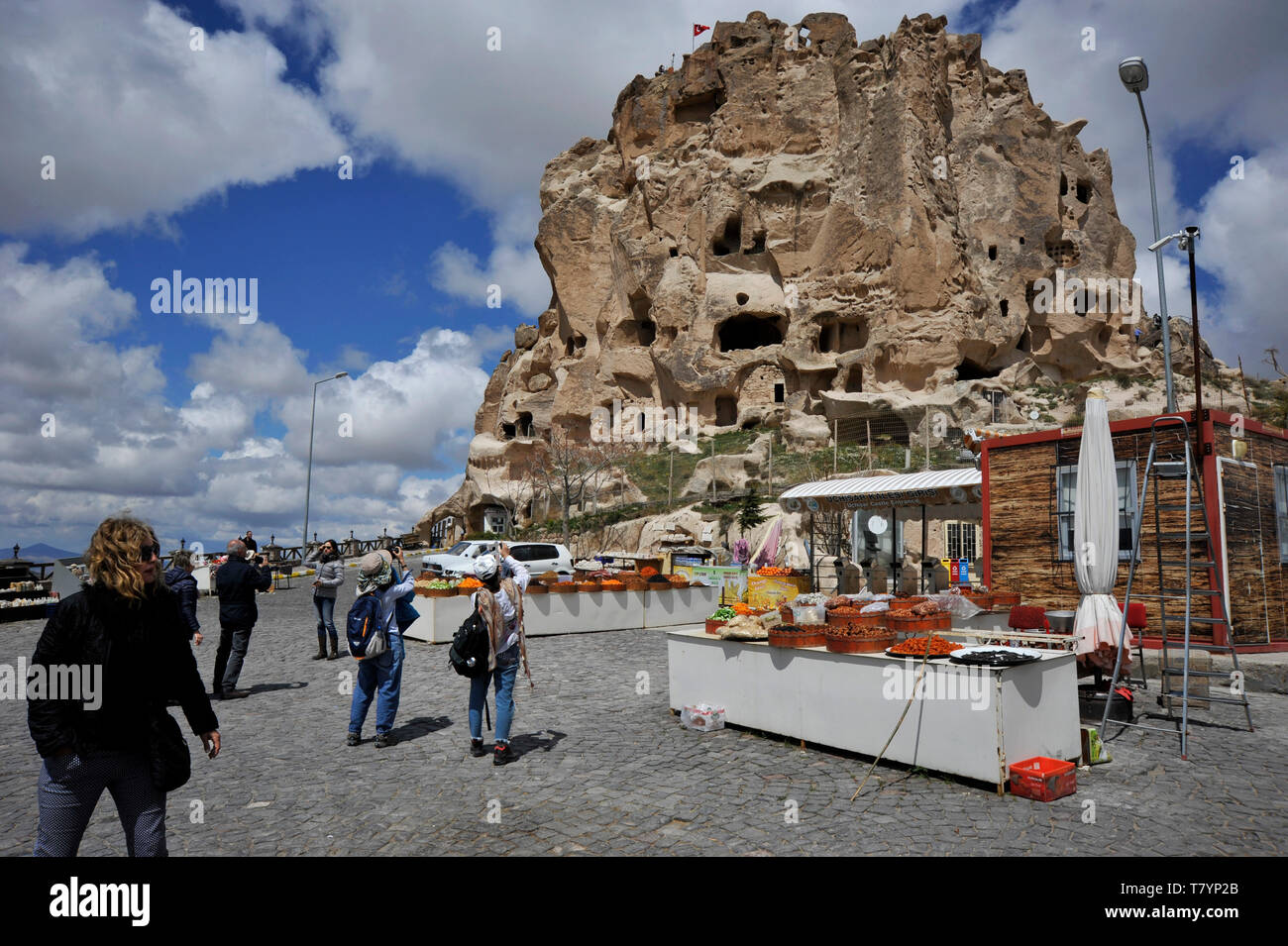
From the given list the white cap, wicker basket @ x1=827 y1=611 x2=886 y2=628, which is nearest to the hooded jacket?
the white cap

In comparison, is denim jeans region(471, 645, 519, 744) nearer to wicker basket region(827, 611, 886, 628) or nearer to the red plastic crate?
wicker basket region(827, 611, 886, 628)

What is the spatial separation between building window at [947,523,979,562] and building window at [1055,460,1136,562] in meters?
12.2

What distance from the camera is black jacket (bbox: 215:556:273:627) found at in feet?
31.1

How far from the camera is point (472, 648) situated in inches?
256

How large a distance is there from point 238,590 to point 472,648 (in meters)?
4.74

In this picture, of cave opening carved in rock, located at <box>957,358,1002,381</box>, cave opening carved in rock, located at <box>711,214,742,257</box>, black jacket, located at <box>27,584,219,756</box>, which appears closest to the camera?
black jacket, located at <box>27,584,219,756</box>

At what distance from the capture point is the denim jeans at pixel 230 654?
371 inches

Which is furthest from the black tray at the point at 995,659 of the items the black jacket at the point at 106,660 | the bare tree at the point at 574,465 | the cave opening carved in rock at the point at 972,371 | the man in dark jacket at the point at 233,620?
the cave opening carved in rock at the point at 972,371

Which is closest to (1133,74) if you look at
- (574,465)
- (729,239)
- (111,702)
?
(111,702)

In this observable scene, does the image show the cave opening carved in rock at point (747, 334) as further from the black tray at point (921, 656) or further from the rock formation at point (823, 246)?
the black tray at point (921, 656)

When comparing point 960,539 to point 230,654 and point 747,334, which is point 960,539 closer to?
point 230,654

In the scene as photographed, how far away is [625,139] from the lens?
193ft
